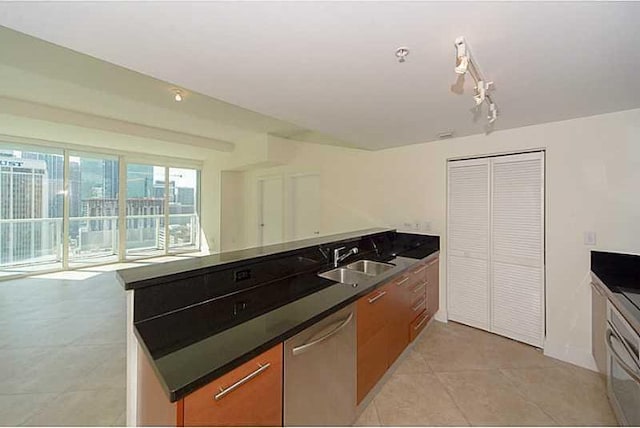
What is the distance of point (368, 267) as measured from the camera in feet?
9.05

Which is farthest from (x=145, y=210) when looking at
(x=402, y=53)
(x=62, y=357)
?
(x=402, y=53)

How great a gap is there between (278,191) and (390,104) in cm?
386

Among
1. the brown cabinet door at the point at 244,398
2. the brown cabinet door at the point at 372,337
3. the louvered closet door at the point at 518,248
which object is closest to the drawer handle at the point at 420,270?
the brown cabinet door at the point at 372,337

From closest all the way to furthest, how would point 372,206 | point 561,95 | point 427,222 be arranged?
point 561,95, point 427,222, point 372,206

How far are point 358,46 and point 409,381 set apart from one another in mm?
2395

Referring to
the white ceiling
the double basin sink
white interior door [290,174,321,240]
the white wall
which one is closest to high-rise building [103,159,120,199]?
white interior door [290,174,321,240]

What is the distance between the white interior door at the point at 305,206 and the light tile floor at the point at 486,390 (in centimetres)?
282

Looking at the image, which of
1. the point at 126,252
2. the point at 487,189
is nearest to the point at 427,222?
the point at 487,189

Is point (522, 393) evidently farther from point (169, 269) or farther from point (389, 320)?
point (169, 269)

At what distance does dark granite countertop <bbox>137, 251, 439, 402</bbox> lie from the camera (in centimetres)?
89

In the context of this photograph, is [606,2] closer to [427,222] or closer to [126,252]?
[427,222]

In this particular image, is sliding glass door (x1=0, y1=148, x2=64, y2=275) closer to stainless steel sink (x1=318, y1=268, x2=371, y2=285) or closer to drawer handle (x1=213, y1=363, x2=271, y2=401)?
stainless steel sink (x1=318, y1=268, x2=371, y2=285)

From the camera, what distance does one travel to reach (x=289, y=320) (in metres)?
1.31

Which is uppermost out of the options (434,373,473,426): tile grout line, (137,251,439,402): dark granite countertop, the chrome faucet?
the chrome faucet
